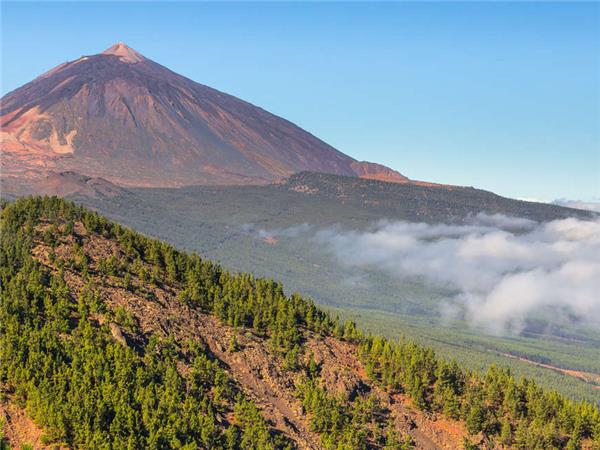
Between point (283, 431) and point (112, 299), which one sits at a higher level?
point (112, 299)

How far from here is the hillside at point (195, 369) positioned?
277 ft

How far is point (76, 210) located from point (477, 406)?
73385 millimetres

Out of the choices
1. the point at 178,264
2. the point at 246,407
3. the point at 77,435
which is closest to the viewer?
the point at 77,435

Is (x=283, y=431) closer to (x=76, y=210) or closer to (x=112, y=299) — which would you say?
(x=112, y=299)

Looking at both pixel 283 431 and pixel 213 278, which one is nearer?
pixel 283 431

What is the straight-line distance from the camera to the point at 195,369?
9994cm

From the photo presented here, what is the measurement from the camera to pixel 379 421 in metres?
106

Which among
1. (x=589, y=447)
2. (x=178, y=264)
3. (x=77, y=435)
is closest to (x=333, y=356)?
(x=178, y=264)

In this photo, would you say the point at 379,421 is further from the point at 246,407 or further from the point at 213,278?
the point at 213,278

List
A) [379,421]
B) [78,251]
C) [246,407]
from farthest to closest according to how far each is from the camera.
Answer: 1. [78,251]
2. [379,421]
3. [246,407]

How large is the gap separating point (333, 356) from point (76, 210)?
51132 millimetres

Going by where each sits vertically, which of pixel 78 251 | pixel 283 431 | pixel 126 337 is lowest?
pixel 283 431

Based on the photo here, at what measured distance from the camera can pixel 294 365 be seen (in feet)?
361

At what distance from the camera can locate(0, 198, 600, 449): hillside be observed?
8444 cm
